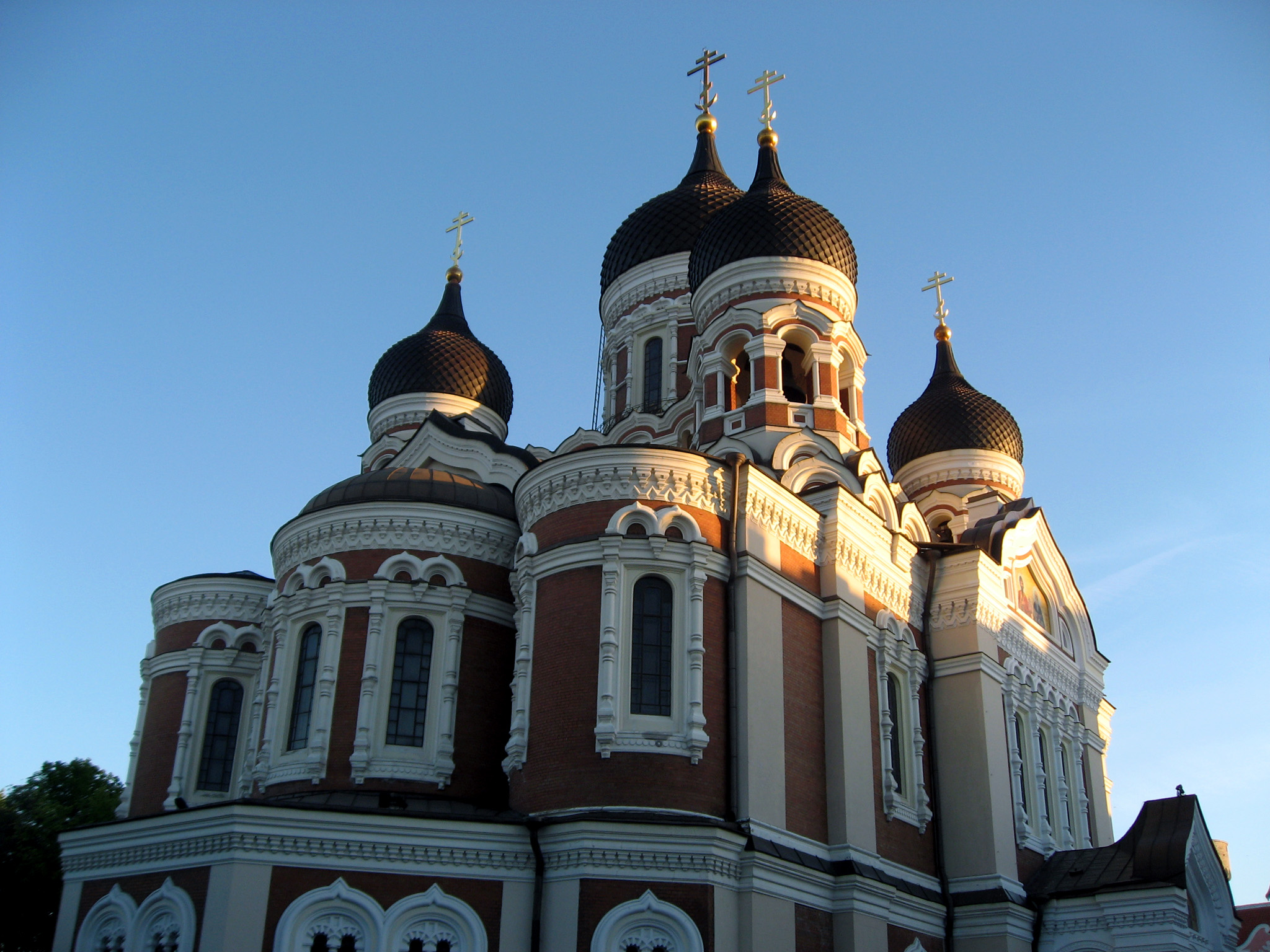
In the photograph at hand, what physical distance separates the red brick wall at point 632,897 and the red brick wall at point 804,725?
163 cm

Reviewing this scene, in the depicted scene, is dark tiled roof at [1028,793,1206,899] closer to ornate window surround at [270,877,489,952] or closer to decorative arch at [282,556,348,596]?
ornate window surround at [270,877,489,952]

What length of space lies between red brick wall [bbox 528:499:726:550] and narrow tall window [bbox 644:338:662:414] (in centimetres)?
710

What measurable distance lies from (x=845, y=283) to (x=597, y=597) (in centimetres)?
772

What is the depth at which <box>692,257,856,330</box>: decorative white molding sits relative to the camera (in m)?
17.9

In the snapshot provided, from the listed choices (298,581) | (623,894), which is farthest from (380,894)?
(298,581)

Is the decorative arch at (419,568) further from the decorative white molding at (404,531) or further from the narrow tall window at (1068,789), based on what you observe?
the narrow tall window at (1068,789)

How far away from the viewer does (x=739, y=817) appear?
1228cm

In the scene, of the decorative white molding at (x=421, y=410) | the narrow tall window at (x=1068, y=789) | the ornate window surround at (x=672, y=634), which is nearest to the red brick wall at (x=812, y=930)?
the ornate window surround at (x=672, y=634)

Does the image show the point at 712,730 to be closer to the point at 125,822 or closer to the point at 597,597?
the point at 597,597

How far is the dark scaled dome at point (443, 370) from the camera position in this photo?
21.7 m

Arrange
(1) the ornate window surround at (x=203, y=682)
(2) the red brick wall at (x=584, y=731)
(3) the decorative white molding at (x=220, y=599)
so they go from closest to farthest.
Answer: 1. (2) the red brick wall at (x=584, y=731)
2. (1) the ornate window surround at (x=203, y=682)
3. (3) the decorative white molding at (x=220, y=599)

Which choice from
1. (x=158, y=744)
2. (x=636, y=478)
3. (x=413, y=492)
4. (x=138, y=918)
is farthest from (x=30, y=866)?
(x=636, y=478)

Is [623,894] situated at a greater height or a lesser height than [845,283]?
lesser

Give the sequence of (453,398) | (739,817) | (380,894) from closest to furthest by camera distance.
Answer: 1. (380,894)
2. (739,817)
3. (453,398)
